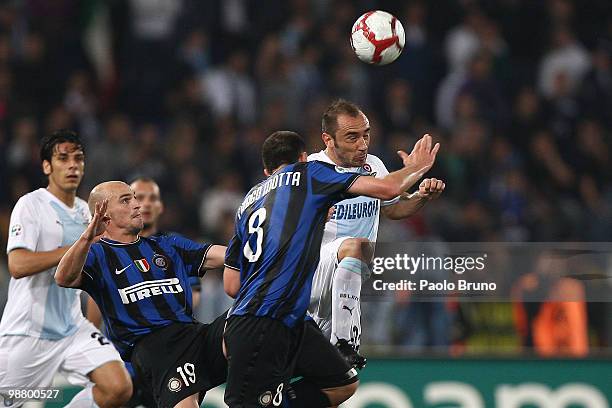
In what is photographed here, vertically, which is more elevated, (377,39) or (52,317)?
(377,39)

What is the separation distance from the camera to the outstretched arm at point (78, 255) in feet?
22.0

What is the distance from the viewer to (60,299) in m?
8.11

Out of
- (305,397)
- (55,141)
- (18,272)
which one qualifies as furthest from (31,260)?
(305,397)

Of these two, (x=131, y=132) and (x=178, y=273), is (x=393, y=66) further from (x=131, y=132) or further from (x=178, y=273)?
(x=178, y=273)

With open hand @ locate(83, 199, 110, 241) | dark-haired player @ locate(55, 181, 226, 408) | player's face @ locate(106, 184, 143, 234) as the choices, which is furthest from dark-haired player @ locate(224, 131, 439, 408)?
player's face @ locate(106, 184, 143, 234)

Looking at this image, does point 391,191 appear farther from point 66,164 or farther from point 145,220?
point 145,220

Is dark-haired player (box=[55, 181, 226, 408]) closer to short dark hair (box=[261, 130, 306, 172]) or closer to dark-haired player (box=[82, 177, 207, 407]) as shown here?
short dark hair (box=[261, 130, 306, 172])

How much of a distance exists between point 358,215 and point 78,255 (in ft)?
Result: 6.36

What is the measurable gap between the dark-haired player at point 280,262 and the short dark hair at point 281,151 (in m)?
0.35

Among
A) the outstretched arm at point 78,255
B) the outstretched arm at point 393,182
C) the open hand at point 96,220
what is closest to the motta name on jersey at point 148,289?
the outstretched arm at point 78,255

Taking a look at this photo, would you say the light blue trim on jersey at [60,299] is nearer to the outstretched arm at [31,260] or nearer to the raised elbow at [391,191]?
the outstretched arm at [31,260]

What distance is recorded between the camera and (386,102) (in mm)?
13445

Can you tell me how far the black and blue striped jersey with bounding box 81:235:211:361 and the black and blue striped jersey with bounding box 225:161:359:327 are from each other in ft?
2.51

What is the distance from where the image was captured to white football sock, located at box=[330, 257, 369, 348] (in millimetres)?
7559
